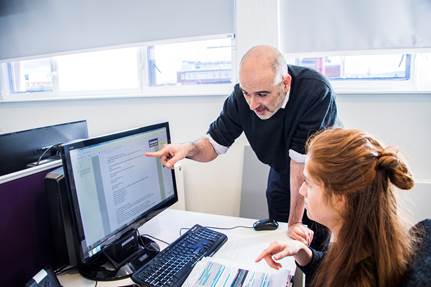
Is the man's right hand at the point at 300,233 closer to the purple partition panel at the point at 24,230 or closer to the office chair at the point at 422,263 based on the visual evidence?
the office chair at the point at 422,263

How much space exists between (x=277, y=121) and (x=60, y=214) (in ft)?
3.12

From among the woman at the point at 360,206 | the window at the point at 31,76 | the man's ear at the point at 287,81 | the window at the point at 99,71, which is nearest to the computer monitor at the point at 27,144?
the man's ear at the point at 287,81

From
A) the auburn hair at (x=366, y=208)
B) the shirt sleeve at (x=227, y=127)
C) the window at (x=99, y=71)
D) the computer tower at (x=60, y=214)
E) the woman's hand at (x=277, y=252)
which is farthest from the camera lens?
the window at (x=99, y=71)

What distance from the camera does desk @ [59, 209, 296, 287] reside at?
1.09 m

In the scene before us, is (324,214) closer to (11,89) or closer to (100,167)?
(100,167)

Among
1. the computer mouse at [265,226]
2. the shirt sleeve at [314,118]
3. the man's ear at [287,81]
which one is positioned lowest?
the computer mouse at [265,226]

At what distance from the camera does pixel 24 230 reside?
41.1 inches

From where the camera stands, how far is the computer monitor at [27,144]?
1350 millimetres

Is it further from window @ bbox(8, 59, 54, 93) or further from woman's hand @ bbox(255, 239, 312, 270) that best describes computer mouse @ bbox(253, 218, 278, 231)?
window @ bbox(8, 59, 54, 93)

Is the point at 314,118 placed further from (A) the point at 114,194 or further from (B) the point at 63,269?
(B) the point at 63,269

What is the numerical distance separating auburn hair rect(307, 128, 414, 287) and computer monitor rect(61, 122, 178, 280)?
0.63 metres

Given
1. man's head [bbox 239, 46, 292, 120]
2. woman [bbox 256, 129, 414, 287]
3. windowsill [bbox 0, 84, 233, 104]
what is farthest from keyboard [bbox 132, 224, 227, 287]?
windowsill [bbox 0, 84, 233, 104]

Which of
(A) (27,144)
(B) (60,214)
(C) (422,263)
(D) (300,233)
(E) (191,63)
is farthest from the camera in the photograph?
(E) (191,63)

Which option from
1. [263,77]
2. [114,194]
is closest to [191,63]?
[263,77]
